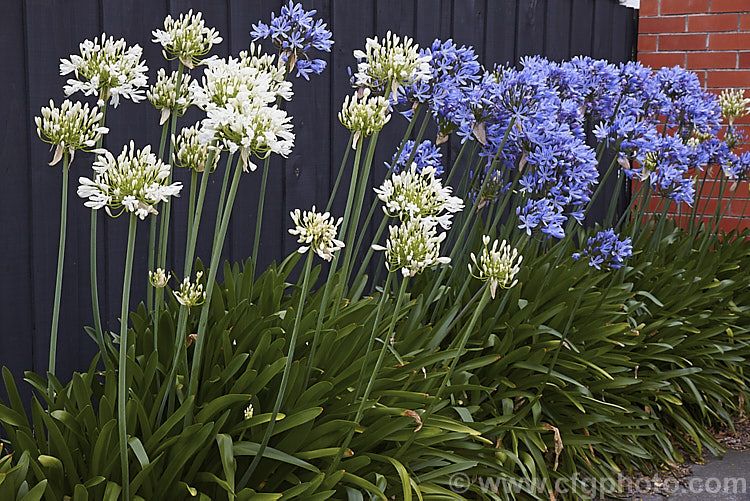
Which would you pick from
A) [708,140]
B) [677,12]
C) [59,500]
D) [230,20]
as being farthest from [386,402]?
[677,12]

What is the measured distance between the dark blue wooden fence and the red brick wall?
241cm

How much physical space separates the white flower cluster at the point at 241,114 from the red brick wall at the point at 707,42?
13.5ft

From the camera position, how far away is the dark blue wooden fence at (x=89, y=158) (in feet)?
7.68

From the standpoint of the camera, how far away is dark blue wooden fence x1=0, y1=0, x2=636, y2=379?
234 centimetres

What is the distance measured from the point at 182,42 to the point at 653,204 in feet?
14.2

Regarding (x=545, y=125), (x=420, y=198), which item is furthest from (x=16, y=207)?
(x=545, y=125)

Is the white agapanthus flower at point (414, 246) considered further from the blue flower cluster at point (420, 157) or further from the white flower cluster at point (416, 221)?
the blue flower cluster at point (420, 157)

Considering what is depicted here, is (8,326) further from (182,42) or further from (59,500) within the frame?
A: (182,42)

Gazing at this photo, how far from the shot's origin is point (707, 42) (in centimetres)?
507

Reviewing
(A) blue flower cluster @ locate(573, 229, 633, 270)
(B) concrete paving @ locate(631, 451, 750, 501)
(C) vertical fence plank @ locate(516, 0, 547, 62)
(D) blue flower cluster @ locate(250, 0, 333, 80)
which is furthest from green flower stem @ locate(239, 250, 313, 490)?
(C) vertical fence plank @ locate(516, 0, 547, 62)

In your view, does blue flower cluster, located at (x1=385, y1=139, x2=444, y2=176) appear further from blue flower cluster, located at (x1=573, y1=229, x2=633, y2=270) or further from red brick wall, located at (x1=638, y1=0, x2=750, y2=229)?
red brick wall, located at (x1=638, y1=0, x2=750, y2=229)

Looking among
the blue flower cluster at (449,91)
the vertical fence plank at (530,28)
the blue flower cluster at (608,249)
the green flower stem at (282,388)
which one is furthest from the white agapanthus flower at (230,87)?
the vertical fence plank at (530,28)

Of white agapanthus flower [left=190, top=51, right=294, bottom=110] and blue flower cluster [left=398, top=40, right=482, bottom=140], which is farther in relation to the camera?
blue flower cluster [left=398, top=40, right=482, bottom=140]

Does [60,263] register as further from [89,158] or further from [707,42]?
[707,42]
